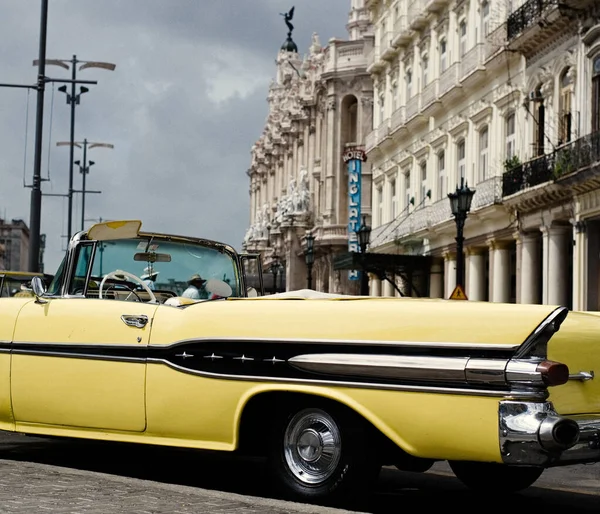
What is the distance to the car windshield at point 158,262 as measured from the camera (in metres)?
8.40

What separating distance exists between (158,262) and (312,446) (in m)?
2.64

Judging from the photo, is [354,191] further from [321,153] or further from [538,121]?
[538,121]

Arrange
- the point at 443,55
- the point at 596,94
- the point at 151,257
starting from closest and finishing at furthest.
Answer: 1. the point at 151,257
2. the point at 596,94
3. the point at 443,55

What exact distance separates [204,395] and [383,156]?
40980 millimetres

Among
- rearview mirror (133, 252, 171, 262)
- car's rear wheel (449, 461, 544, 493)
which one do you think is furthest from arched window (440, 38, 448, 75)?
car's rear wheel (449, 461, 544, 493)

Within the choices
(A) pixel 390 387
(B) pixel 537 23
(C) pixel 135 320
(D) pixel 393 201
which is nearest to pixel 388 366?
(A) pixel 390 387

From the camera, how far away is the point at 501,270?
33125 millimetres

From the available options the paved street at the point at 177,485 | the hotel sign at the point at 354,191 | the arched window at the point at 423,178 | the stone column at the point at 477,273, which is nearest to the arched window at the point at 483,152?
the stone column at the point at 477,273

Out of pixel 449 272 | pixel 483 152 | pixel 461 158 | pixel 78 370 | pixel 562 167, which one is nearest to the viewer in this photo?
pixel 78 370

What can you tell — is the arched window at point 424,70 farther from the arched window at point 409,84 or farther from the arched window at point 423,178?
the arched window at point 423,178

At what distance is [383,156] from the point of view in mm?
47438

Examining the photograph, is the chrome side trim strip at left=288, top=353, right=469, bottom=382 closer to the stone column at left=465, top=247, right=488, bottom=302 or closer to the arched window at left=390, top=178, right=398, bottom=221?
the stone column at left=465, top=247, right=488, bottom=302

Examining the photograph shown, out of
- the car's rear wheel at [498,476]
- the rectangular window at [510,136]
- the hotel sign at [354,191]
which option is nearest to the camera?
the car's rear wheel at [498,476]

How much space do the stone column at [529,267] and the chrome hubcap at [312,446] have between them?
2476cm
